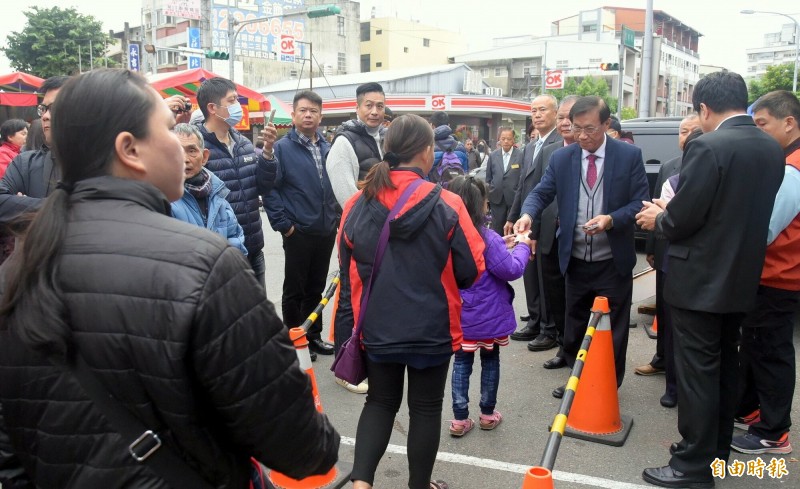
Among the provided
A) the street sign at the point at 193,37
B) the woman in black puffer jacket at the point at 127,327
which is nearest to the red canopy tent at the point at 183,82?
the woman in black puffer jacket at the point at 127,327

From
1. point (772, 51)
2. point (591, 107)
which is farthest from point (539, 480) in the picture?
point (772, 51)

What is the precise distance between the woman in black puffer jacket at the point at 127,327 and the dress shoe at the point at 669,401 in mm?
3895

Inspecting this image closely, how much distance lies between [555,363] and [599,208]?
1464 millimetres

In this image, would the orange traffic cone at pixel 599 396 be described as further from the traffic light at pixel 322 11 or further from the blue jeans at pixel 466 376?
the traffic light at pixel 322 11

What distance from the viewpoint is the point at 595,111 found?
4551mm

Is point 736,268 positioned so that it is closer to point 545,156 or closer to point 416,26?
point 545,156

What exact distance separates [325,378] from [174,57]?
52.9 meters

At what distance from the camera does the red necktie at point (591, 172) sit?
469 cm

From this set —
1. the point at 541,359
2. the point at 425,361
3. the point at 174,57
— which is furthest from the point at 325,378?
the point at 174,57

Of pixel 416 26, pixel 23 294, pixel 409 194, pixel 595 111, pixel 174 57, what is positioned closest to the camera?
pixel 23 294

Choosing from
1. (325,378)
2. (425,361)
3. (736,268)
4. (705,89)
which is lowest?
(325,378)

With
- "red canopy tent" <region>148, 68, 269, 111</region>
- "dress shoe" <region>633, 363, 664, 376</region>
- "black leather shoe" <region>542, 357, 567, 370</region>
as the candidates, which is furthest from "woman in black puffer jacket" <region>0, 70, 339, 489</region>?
→ "red canopy tent" <region>148, 68, 269, 111</region>

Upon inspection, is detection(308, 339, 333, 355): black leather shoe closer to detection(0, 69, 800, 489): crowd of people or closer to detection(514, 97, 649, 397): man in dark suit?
detection(0, 69, 800, 489): crowd of people

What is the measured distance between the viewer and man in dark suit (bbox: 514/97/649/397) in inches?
180
